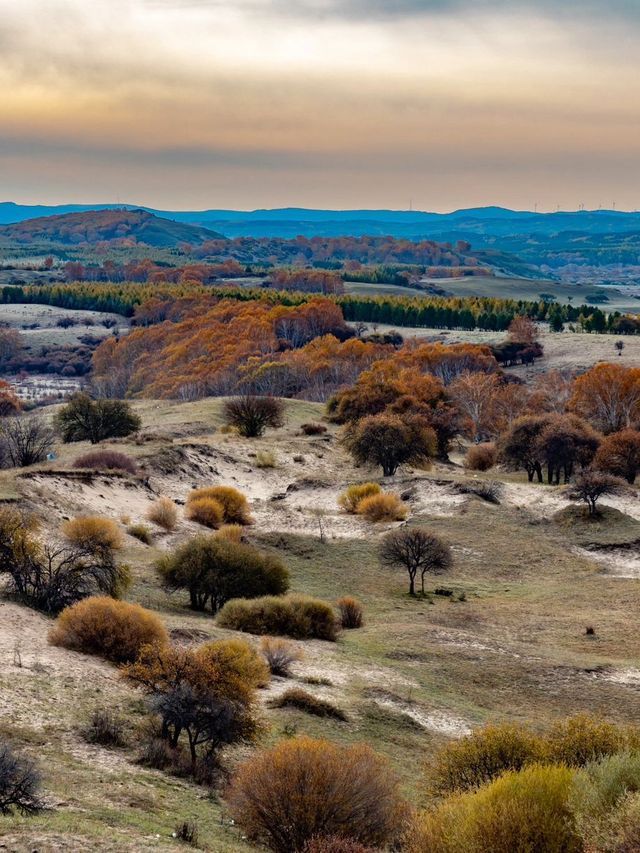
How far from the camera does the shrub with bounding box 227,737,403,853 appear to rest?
42.8ft

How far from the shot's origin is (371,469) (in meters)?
61.8

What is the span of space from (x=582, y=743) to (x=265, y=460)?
45303 mm

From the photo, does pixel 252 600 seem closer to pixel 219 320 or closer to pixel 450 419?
pixel 450 419

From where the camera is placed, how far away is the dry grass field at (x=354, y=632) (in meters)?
14.9

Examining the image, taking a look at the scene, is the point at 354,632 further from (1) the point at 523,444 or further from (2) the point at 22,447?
(1) the point at 523,444

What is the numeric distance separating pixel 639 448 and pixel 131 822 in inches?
2066

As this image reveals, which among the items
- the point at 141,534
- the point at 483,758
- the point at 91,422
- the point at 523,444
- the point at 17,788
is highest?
the point at 17,788

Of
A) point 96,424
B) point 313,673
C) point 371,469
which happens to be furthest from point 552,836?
point 96,424

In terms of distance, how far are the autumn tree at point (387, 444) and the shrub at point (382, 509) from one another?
923cm

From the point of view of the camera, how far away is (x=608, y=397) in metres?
83.0

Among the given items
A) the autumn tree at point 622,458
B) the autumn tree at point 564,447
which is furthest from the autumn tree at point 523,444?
the autumn tree at point 622,458

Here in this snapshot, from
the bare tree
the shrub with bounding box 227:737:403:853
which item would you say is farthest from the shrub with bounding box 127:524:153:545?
the shrub with bounding box 227:737:403:853

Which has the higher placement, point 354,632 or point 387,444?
point 387,444

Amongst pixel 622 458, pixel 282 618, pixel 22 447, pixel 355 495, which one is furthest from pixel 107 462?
pixel 622 458
